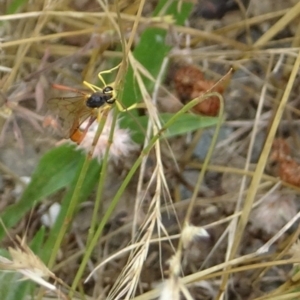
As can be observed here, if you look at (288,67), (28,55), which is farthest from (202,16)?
(28,55)

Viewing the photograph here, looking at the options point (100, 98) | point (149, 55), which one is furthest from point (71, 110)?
point (149, 55)

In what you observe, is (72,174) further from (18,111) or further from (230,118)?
(230,118)

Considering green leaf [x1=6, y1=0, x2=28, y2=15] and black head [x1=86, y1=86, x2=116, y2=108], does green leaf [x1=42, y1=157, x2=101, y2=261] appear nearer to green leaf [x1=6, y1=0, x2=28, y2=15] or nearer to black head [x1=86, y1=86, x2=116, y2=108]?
black head [x1=86, y1=86, x2=116, y2=108]

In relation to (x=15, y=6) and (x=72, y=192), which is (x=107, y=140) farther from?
(x=15, y=6)

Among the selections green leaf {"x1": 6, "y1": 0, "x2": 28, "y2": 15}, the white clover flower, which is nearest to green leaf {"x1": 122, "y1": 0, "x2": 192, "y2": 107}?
the white clover flower

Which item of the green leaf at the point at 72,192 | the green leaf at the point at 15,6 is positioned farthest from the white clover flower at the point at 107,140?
the green leaf at the point at 15,6

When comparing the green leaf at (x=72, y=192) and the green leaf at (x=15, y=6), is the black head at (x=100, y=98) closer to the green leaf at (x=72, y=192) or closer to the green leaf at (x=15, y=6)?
the green leaf at (x=72, y=192)
